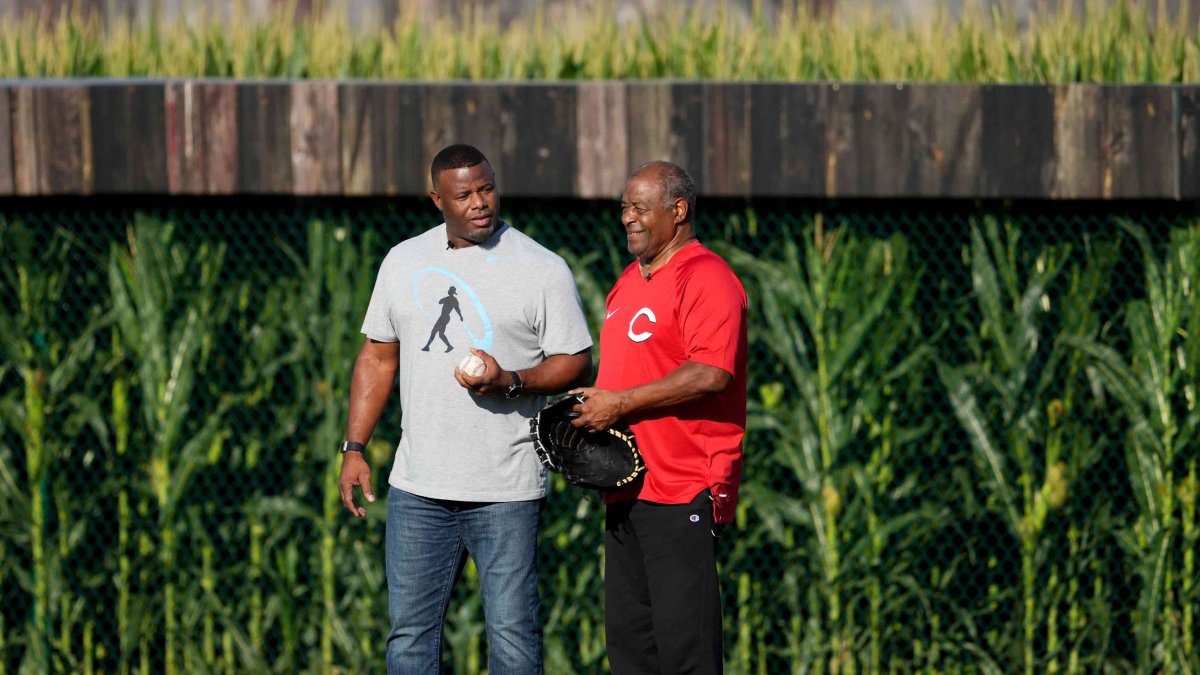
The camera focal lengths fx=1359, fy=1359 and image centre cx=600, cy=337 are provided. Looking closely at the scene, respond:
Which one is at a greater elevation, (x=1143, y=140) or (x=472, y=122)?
(x=472, y=122)

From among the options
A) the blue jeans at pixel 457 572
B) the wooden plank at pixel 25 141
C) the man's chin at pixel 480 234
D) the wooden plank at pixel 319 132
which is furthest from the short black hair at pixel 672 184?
the wooden plank at pixel 25 141

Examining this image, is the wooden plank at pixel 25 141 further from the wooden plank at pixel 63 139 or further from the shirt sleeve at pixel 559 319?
the shirt sleeve at pixel 559 319

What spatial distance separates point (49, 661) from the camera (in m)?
5.59

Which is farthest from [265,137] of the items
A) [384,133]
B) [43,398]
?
[43,398]

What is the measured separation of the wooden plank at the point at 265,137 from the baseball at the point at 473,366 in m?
1.89

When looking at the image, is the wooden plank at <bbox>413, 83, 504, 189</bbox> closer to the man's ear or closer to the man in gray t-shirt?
the man in gray t-shirt

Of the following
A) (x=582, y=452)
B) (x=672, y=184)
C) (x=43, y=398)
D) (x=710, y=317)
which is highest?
(x=672, y=184)

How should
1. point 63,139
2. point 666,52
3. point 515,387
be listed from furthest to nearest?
point 666,52 → point 63,139 → point 515,387

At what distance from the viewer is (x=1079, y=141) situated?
5152mm

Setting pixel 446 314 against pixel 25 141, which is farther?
pixel 25 141

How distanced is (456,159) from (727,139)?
1.59 metres

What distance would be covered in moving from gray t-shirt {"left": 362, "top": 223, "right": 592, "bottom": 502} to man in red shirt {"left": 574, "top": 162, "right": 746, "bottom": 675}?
22 cm

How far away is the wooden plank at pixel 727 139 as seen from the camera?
203 inches

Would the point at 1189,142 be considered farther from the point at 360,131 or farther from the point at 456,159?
the point at 360,131
